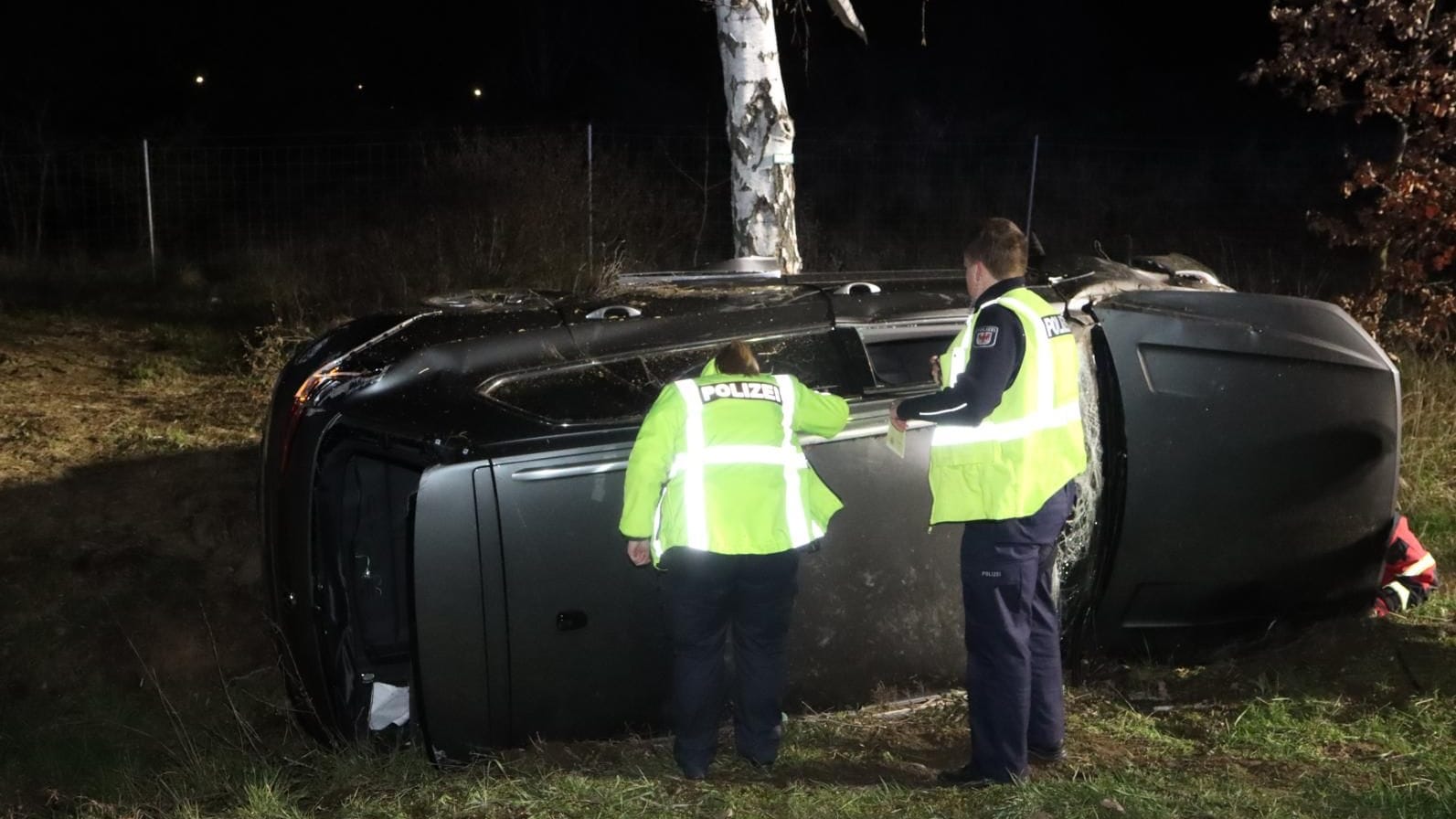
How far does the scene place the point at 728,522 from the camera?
3.94 meters

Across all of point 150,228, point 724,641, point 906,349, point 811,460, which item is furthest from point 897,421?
point 150,228

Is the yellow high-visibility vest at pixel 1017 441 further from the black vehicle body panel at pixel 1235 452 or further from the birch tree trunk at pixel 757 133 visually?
the birch tree trunk at pixel 757 133

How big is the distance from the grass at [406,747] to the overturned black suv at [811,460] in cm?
18

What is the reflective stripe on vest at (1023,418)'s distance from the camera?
13.0 feet

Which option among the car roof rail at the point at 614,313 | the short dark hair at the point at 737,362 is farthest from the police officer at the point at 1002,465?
the car roof rail at the point at 614,313

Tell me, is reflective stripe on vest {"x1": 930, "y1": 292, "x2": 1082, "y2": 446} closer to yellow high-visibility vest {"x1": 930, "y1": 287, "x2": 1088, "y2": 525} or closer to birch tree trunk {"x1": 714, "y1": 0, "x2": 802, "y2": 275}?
yellow high-visibility vest {"x1": 930, "y1": 287, "x2": 1088, "y2": 525}

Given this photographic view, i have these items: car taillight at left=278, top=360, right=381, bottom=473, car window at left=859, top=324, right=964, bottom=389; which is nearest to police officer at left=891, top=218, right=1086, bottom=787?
car window at left=859, top=324, right=964, bottom=389

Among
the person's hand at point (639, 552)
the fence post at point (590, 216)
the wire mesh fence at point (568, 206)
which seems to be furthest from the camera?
the wire mesh fence at point (568, 206)

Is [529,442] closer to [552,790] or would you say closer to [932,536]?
[552,790]

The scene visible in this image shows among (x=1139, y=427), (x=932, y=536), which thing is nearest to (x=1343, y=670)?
(x=1139, y=427)

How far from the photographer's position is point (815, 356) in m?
4.58

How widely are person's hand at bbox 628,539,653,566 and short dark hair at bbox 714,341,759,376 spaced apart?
22.3 inches

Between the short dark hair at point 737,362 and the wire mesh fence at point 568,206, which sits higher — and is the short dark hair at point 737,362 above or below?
below

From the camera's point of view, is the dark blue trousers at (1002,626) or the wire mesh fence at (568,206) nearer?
the dark blue trousers at (1002,626)
